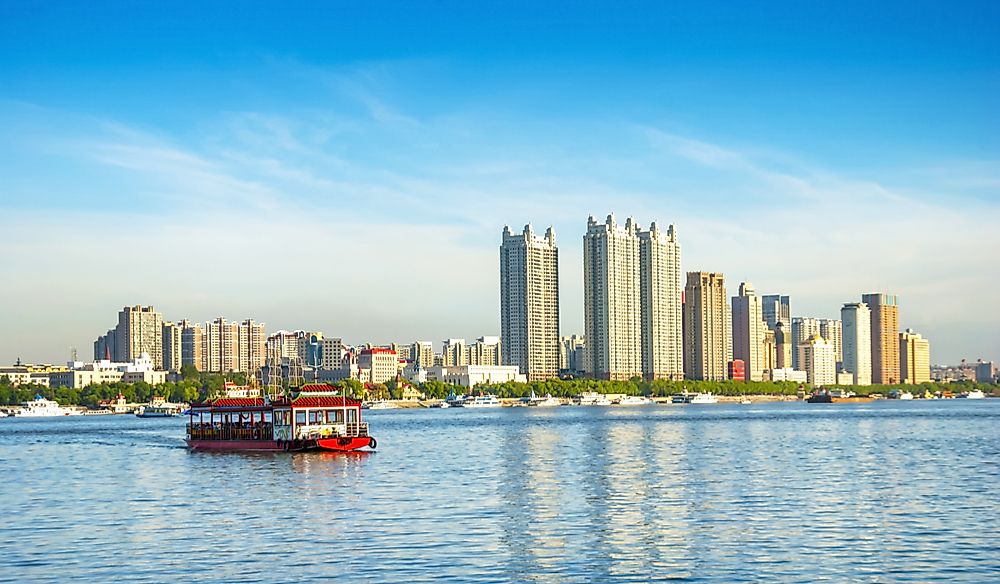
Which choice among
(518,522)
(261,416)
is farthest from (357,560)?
(261,416)

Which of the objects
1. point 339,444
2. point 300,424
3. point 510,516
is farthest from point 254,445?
point 510,516

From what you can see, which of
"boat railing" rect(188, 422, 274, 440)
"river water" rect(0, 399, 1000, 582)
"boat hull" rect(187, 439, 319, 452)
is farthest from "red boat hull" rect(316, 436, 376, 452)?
"boat railing" rect(188, 422, 274, 440)

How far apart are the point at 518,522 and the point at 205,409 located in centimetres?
5470

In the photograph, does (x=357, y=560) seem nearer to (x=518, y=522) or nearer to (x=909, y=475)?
(x=518, y=522)

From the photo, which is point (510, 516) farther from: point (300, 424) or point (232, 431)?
point (232, 431)

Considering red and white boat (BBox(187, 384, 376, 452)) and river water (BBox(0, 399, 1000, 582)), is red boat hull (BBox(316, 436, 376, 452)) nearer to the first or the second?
red and white boat (BBox(187, 384, 376, 452))

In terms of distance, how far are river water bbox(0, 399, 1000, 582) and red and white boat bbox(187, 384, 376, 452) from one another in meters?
1.59

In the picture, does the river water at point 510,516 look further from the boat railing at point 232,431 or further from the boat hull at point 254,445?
the boat railing at point 232,431

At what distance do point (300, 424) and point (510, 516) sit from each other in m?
39.5

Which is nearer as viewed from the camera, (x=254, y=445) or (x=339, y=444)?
(x=339, y=444)

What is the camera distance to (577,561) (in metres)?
35.2

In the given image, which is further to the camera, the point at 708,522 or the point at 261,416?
the point at 261,416

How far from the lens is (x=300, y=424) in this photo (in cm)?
8262

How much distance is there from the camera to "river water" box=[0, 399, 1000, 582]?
113 feet
